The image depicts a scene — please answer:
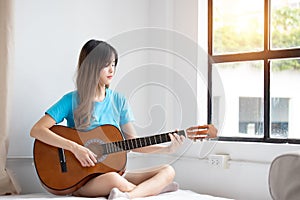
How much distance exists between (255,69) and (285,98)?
0.23 m

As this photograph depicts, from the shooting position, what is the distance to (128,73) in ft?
8.86

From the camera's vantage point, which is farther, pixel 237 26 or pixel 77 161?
pixel 237 26

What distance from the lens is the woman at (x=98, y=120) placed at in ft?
6.49

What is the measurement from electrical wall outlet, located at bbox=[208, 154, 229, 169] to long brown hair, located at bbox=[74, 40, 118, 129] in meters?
0.75

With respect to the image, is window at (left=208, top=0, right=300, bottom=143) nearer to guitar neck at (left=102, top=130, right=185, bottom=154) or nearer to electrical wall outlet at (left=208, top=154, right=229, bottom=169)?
electrical wall outlet at (left=208, top=154, right=229, bottom=169)

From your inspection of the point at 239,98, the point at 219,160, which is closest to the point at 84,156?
the point at 219,160

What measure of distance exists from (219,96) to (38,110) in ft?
3.22

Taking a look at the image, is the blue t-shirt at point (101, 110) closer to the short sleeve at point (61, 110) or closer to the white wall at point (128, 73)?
the short sleeve at point (61, 110)

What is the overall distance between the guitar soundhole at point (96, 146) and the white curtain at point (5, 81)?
390 millimetres

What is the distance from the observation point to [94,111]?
2.11m

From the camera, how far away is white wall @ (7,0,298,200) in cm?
231

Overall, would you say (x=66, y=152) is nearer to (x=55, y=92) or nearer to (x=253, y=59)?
(x=55, y=92)

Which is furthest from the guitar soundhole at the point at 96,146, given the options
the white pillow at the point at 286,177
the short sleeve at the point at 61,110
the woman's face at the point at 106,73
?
the white pillow at the point at 286,177

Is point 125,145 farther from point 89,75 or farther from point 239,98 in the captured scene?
point 239,98
